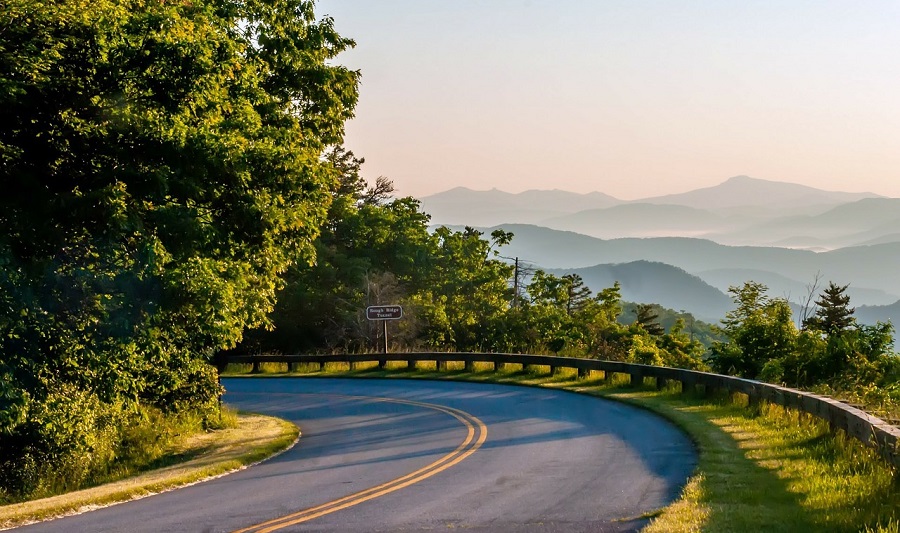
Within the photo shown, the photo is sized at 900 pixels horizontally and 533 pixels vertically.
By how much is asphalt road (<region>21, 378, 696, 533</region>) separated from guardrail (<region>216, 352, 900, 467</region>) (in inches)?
91.6

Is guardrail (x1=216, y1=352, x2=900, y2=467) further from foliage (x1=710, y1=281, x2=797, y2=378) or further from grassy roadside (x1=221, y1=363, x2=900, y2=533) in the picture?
foliage (x1=710, y1=281, x2=797, y2=378)

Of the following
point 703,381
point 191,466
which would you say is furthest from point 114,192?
point 703,381

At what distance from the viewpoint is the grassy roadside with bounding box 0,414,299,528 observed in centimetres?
1347

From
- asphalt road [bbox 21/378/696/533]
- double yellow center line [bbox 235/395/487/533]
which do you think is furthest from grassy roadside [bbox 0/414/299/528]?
double yellow center line [bbox 235/395/487/533]

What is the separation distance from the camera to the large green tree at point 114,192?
14.5m

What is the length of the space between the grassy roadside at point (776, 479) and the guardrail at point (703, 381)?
0.81ft

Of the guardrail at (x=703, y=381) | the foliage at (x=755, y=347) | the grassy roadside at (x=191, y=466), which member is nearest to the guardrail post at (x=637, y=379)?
the guardrail at (x=703, y=381)

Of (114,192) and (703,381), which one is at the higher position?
(114,192)

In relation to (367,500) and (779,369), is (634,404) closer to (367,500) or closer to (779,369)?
(779,369)

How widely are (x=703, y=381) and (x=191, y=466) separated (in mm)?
14146

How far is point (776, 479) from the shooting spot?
1380 cm

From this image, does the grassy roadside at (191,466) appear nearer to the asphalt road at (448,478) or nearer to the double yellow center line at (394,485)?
the asphalt road at (448,478)

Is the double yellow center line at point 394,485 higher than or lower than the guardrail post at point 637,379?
lower

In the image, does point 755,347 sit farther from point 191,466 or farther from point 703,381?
point 191,466
